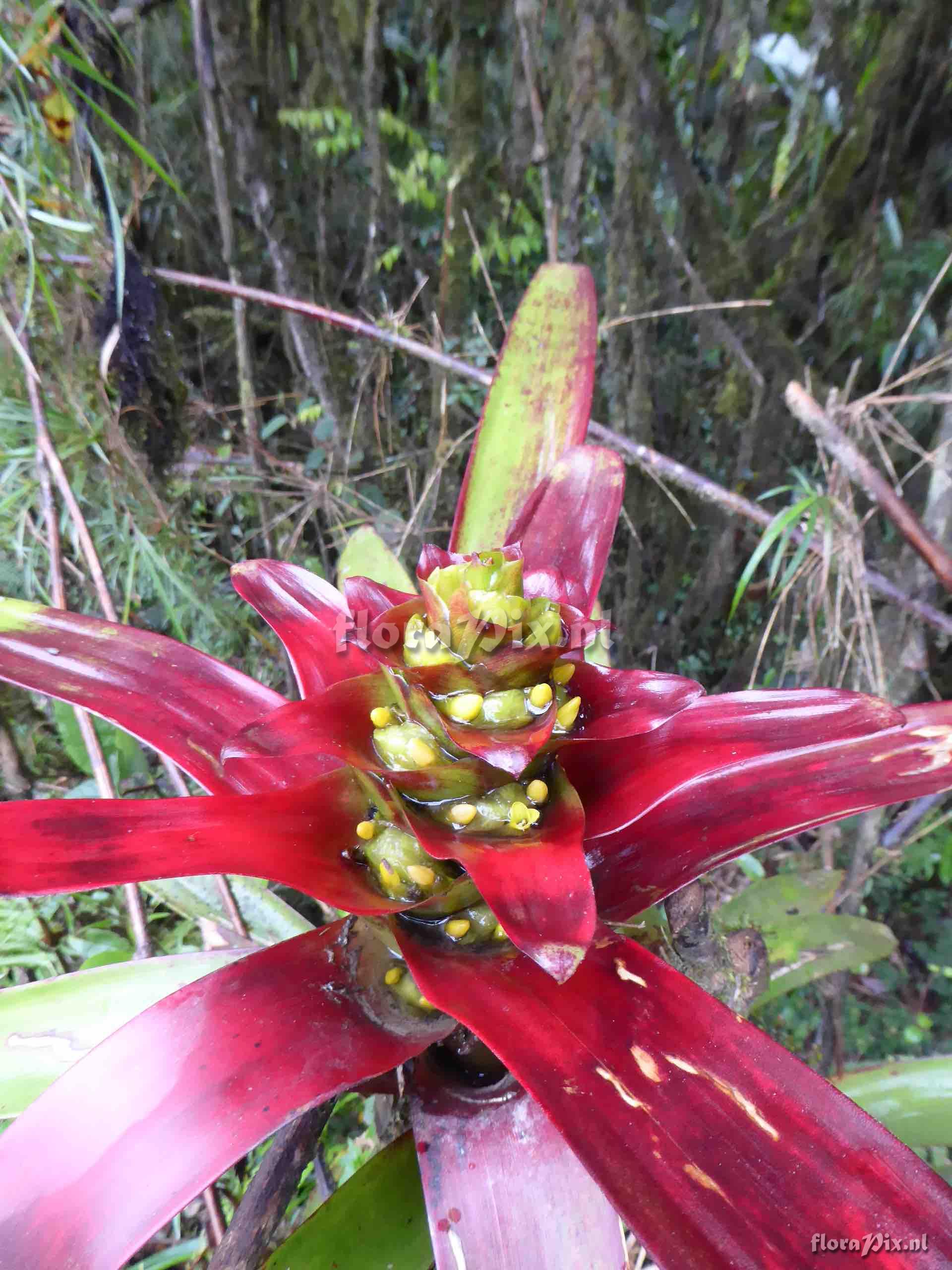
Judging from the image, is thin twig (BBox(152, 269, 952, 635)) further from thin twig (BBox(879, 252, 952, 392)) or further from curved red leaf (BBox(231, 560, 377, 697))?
curved red leaf (BBox(231, 560, 377, 697))

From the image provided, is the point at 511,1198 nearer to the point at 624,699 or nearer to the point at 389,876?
the point at 389,876

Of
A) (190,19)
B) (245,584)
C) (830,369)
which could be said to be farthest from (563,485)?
(190,19)

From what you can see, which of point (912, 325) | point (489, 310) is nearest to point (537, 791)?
point (912, 325)

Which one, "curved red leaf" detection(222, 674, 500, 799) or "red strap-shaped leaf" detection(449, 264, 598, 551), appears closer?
"curved red leaf" detection(222, 674, 500, 799)

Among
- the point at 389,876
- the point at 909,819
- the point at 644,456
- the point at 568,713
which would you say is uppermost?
the point at 644,456

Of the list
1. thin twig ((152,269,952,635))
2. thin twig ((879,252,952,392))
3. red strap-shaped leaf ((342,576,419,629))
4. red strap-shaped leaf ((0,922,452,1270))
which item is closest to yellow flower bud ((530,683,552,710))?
red strap-shaped leaf ((342,576,419,629))

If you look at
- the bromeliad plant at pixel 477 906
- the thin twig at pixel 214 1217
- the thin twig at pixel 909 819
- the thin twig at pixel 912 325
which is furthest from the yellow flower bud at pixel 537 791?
the thin twig at pixel 909 819
